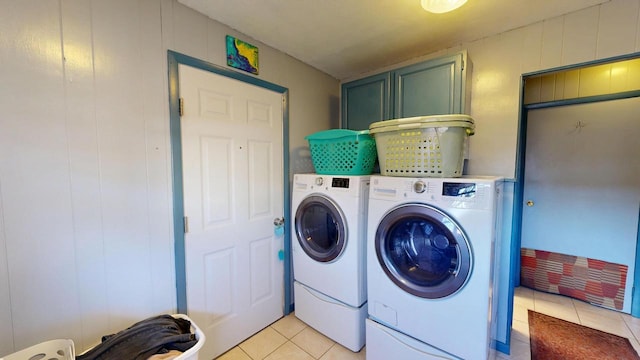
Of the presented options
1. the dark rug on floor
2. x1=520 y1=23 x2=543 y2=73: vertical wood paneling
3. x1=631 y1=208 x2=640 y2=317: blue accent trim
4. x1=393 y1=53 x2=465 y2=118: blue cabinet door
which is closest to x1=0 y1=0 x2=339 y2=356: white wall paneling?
x1=393 y1=53 x2=465 y2=118: blue cabinet door

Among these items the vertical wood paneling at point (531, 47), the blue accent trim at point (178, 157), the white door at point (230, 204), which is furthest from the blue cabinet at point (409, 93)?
the blue accent trim at point (178, 157)

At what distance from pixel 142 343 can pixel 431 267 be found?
4.75ft

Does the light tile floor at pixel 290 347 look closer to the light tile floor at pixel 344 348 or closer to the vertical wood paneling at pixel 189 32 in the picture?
the light tile floor at pixel 344 348

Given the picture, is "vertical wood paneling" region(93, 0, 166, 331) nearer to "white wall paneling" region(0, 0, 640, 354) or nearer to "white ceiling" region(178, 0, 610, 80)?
"white wall paneling" region(0, 0, 640, 354)

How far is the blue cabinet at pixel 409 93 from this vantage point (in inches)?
65.1

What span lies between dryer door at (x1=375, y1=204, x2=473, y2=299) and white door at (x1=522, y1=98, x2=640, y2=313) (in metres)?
1.90

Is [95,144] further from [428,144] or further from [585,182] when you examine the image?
[585,182]

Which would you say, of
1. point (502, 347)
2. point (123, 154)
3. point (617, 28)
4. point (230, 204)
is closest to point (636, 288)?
point (502, 347)

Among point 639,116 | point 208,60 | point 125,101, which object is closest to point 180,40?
point 208,60

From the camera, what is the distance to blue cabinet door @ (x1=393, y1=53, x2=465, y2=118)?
64.8 inches

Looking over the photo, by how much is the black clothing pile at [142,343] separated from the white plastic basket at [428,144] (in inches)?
55.0

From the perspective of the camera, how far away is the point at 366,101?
83.6 inches

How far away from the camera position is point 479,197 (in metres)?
1.13

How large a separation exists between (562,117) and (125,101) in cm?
354
